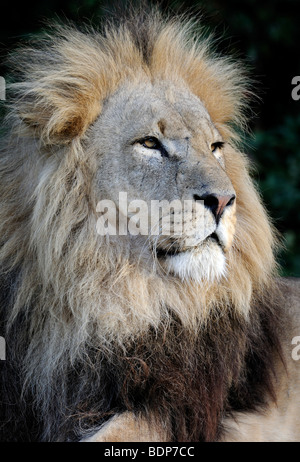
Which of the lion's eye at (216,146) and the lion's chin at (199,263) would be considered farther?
the lion's eye at (216,146)

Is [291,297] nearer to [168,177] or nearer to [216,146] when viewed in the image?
[216,146]

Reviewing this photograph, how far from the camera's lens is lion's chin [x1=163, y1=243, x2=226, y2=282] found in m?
2.74

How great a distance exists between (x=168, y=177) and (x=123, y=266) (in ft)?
1.29

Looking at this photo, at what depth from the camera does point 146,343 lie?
2799 mm

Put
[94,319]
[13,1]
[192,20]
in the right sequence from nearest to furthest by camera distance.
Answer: [94,319] < [192,20] < [13,1]

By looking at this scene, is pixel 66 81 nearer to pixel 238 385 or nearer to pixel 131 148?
pixel 131 148

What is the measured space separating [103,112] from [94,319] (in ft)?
2.88

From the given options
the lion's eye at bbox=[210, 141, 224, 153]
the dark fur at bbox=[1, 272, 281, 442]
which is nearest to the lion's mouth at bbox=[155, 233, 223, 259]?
the dark fur at bbox=[1, 272, 281, 442]

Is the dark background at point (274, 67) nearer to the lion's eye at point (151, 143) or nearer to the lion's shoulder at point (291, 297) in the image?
the lion's shoulder at point (291, 297)

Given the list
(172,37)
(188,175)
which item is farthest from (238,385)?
(172,37)

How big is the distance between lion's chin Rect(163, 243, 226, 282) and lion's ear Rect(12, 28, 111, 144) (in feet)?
2.19

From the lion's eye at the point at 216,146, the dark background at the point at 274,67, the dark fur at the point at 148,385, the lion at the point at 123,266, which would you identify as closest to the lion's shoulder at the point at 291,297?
the lion at the point at 123,266

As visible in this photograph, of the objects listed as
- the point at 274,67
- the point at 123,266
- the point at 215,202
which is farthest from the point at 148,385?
the point at 274,67

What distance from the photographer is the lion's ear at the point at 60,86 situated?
2.91 metres
